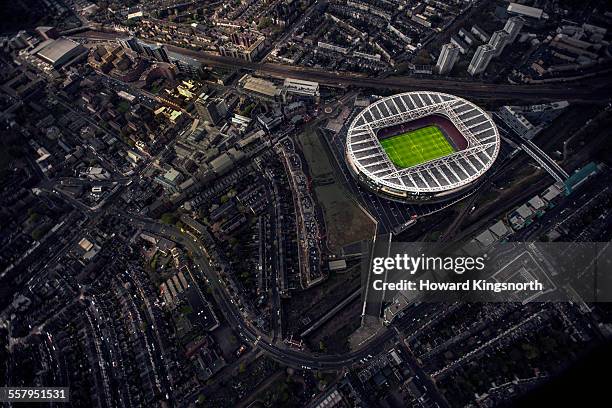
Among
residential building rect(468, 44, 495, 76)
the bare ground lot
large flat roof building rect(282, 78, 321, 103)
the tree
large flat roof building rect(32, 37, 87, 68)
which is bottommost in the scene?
the bare ground lot

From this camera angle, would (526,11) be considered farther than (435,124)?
Yes

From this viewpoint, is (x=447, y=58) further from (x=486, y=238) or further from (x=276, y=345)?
(x=276, y=345)

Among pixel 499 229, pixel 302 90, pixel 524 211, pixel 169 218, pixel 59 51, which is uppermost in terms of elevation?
pixel 59 51

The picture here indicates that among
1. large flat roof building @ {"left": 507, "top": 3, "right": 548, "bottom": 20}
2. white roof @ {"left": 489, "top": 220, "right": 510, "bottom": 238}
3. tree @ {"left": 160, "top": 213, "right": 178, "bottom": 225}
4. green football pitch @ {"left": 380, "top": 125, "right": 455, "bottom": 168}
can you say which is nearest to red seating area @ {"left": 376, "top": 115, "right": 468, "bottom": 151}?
green football pitch @ {"left": 380, "top": 125, "right": 455, "bottom": 168}

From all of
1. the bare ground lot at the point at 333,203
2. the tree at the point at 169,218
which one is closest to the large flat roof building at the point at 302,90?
the bare ground lot at the point at 333,203

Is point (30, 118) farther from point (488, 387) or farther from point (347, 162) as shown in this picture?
point (488, 387)

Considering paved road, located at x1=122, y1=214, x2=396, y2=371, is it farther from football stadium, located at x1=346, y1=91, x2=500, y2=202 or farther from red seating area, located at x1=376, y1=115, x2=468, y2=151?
red seating area, located at x1=376, y1=115, x2=468, y2=151

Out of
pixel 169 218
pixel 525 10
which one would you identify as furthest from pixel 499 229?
pixel 525 10
